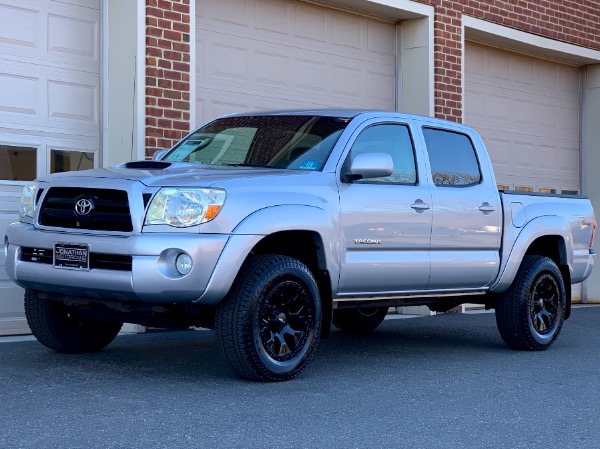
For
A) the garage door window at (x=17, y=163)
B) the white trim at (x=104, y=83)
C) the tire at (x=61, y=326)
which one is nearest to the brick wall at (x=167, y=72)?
the white trim at (x=104, y=83)

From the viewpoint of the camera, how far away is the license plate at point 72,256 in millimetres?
6742

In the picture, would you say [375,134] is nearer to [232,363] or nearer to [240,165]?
[240,165]

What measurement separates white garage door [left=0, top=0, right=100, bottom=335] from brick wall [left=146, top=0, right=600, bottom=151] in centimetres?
57

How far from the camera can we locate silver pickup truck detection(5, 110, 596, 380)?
6629 mm

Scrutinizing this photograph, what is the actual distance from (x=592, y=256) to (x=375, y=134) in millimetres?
3012

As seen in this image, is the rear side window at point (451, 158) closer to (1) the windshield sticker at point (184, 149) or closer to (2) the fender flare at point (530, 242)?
(2) the fender flare at point (530, 242)

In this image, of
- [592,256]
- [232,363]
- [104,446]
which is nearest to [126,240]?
[232,363]

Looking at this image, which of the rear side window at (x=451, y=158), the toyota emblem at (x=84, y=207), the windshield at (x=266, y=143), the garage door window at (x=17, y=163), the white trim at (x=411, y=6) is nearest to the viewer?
the toyota emblem at (x=84, y=207)

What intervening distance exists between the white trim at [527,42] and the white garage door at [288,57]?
129 centimetres

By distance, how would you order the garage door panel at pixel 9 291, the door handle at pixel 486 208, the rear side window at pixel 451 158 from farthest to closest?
1. the garage door panel at pixel 9 291
2. the door handle at pixel 486 208
3. the rear side window at pixel 451 158

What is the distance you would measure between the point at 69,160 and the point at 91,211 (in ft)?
11.7

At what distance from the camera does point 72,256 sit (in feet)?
22.3

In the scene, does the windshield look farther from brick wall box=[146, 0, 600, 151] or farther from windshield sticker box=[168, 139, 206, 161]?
brick wall box=[146, 0, 600, 151]

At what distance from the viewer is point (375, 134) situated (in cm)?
813
